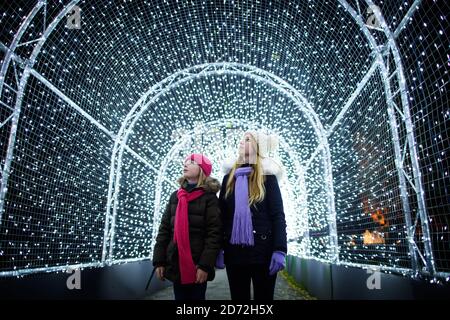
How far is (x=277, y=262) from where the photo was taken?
7.66ft

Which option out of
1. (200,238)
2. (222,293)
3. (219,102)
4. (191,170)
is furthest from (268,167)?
(219,102)

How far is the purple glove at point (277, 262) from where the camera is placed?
7.66 ft

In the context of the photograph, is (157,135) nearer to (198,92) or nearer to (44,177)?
(198,92)

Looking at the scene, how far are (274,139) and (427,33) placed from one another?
55.6 inches

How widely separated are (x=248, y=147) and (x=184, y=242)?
835mm

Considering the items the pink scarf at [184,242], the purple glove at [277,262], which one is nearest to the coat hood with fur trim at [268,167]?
the pink scarf at [184,242]

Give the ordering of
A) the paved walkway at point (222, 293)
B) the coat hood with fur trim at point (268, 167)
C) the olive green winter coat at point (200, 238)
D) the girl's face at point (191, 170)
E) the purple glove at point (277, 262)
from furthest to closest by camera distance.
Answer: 1. the paved walkway at point (222, 293)
2. the girl's face at point (191, 170)
3. the coat hood with fur trim at point (268, 167)
4. the olive green winter coat at point (200, 238)
5. the purple glove at point (277, 262)

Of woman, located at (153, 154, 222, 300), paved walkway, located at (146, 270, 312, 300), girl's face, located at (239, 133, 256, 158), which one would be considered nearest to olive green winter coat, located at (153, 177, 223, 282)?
woman, located at (153, 154, 222, 300)

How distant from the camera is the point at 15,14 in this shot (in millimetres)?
3197

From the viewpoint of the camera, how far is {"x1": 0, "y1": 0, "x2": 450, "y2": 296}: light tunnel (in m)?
3.07

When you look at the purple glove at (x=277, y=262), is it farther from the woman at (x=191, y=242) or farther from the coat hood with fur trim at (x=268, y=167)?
the coat hood with fur trim at (x=268, y=167)

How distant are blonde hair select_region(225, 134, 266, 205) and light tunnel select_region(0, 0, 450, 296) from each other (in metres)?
1.29

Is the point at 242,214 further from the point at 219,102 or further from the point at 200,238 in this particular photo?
the point at 219,102

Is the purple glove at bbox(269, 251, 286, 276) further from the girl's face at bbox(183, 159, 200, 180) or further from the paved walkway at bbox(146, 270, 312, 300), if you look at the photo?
the paved walkway at bbox(146, 270, 312, 300)
